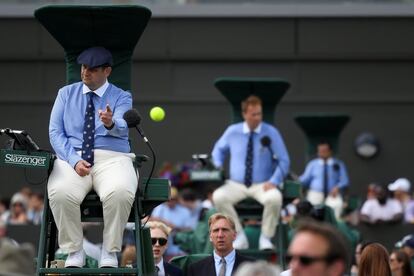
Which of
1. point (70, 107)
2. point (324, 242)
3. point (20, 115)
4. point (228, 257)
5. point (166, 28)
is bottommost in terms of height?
point (324, 242)

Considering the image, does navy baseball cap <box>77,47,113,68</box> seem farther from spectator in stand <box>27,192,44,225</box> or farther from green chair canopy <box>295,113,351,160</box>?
spectator in stand <box>27,192,44,225</box>

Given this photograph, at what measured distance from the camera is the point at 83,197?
32.2 feet

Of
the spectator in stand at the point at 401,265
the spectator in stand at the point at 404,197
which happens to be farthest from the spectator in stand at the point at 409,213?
the spectator in stand at the point at 401,265

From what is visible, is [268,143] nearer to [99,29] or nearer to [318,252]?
[99,29]

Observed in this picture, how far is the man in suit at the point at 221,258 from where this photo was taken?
10.7 meters

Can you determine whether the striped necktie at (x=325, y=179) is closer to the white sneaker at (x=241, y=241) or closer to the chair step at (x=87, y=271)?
the white sneaker at (x=241, y=241)

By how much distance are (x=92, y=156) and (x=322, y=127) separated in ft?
43.3

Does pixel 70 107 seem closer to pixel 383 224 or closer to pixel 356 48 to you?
pixel 383 224

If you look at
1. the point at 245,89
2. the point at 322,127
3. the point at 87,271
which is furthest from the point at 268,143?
the point at 322,127

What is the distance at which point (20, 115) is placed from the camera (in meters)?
28.2

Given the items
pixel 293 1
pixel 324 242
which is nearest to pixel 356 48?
pixel 293 1

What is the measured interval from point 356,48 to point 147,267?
18786mm

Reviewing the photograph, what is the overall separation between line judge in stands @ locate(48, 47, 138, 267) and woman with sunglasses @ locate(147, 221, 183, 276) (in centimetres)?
106

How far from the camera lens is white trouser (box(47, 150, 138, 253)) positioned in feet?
31.8
